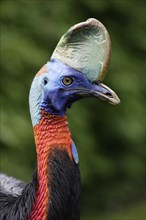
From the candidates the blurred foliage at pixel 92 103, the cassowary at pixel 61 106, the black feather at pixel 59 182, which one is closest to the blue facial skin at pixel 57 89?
the cassowary at pixel 61 106

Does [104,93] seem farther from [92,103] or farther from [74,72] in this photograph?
[92,103]

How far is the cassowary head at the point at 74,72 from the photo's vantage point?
455 centimetres

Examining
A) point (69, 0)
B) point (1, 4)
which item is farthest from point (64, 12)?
point (1, 4)

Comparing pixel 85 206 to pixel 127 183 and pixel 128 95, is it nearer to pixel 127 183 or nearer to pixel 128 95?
pixel 127 183

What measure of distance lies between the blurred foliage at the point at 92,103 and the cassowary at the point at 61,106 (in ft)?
11.3

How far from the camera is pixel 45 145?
4605 mm

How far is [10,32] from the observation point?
8.64 metres

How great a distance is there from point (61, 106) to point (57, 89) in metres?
0.09

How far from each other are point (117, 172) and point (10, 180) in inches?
171

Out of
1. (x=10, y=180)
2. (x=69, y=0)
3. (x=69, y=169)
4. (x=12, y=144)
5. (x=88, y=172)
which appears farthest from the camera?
(x=69, y=0)

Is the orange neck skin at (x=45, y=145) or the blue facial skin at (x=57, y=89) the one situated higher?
the blue facial skin at (x=57, y=89)

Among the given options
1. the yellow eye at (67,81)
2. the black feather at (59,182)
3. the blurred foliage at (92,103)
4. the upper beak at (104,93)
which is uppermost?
the blurred foliage at (92,103)

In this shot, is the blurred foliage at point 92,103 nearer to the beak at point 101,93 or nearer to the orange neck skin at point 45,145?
the orange neck skin at point 45,145

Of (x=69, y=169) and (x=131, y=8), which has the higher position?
(x=131, y=8)
